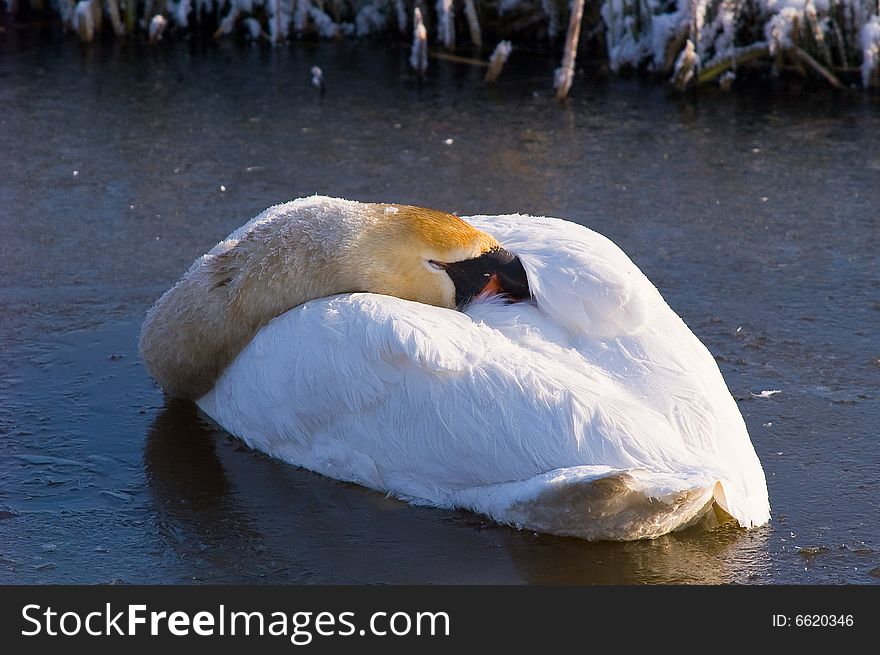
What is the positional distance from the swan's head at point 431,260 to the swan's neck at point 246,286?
7cm

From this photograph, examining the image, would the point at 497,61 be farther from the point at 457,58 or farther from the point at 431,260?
the point at 431,260

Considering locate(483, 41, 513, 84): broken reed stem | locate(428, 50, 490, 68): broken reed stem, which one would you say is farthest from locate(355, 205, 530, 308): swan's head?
locate(428, 50, 490, 68): broken reed stem

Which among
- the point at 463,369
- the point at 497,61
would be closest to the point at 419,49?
the point at 497,61

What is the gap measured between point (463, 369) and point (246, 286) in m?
1.06

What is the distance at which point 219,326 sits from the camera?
16.7ft

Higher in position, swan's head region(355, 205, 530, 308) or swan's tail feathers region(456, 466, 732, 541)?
swan's head region(355, 205, 530, 308)

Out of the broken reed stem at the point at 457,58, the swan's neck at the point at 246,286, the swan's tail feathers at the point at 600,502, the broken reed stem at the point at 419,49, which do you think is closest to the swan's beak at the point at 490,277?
the swan's neck at the point at 246,286

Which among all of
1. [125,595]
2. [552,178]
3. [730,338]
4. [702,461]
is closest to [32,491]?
[125,595]

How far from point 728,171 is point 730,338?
3091 millimetres

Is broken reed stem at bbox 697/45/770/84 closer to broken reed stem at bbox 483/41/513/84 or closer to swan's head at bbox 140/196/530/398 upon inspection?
broken reed stem at bbox 483/41/513/84

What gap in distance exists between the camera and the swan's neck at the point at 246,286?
16.4ft

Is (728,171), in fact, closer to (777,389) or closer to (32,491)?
(777,389)

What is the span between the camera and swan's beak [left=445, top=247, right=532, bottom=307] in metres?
4.96

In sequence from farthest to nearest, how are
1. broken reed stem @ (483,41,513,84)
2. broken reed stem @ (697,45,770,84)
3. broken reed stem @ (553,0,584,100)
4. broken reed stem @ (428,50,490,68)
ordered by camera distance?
broken reed stem @ (428,50,490,68) < broken reed stem @ (697,45,770,84) < broken reed stem @ (483,41,513,84) < broken reed stem @ (553,0,584,100)
